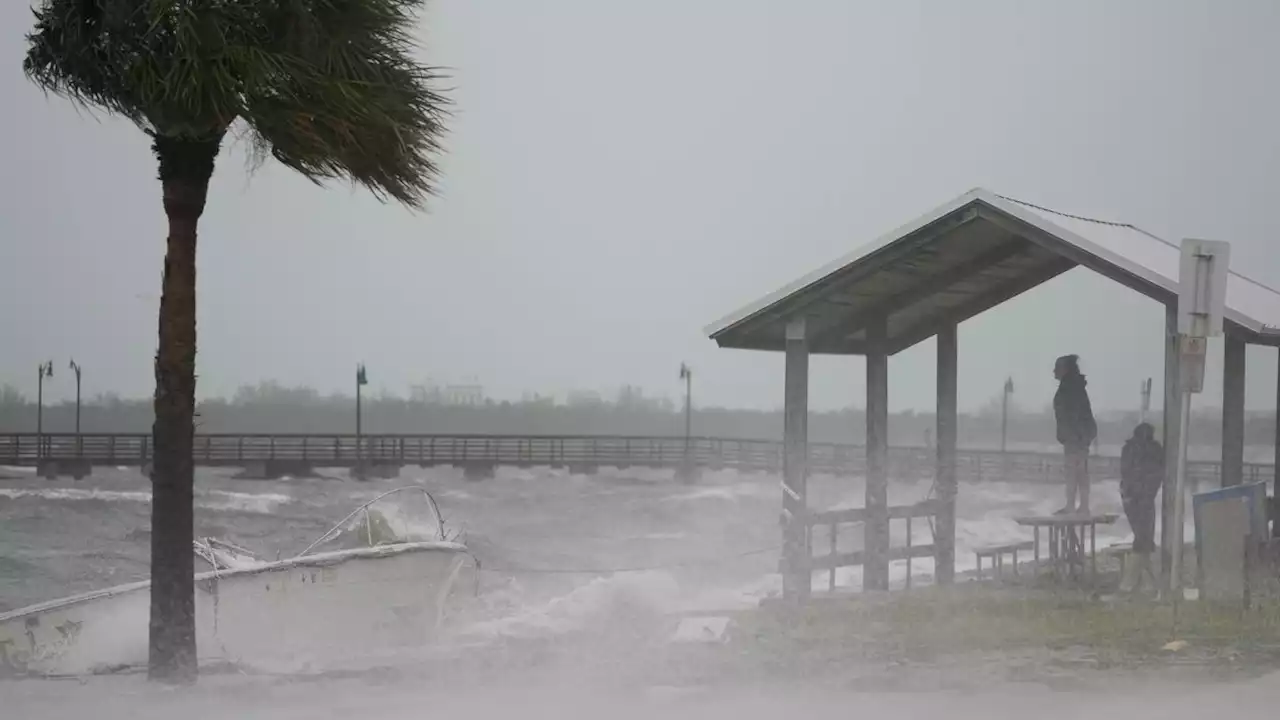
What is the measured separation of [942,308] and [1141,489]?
207 cm

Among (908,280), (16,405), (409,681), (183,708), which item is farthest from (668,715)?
(16,405)

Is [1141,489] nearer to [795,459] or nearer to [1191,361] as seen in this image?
[1191,361]

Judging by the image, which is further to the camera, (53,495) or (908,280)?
(53,495)

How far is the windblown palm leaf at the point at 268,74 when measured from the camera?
721cm

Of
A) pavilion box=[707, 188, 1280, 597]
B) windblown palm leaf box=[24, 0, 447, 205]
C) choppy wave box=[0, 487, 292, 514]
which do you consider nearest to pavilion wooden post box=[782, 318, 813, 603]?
pavilion box=[707, 188, 1280, 597]

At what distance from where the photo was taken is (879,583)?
1098cm

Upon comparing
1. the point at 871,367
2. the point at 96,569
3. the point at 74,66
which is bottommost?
the point at 96,569

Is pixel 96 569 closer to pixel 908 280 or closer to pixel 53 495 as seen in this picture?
pixel 53 495

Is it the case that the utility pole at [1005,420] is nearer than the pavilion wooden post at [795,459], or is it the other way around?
the pavilion wooden post at [795,459]

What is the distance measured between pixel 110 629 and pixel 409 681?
2931 mm

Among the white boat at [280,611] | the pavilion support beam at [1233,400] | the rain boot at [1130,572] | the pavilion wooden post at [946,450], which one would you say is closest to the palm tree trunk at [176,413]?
the white boat at [280,611]

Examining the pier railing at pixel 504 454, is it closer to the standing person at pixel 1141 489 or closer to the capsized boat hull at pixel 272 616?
Result: the capsized boat hull at pixel 272 616

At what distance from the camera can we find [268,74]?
24.0 feet

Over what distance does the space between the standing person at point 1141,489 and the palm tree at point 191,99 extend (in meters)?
6.13
